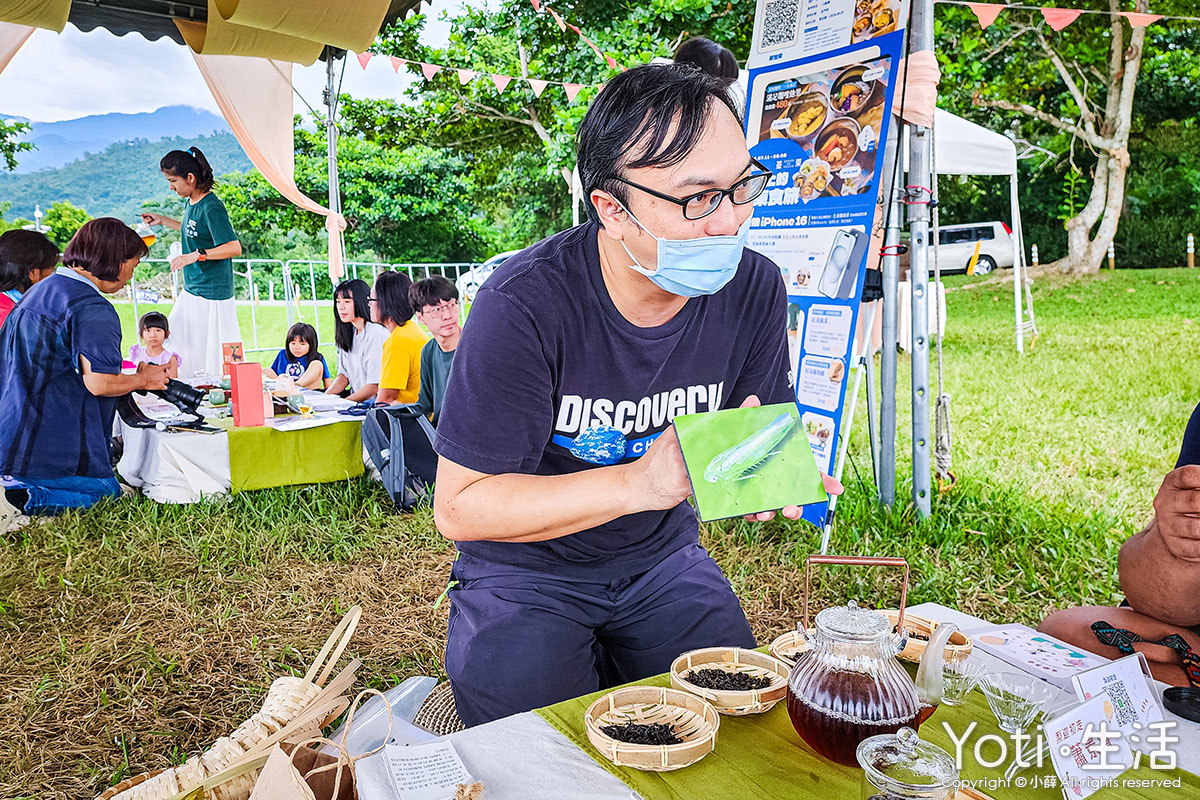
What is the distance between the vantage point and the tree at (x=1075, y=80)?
10.8m

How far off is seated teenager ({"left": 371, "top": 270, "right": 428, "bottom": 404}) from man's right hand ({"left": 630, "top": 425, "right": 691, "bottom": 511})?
3.39 metres

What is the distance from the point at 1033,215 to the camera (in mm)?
13750

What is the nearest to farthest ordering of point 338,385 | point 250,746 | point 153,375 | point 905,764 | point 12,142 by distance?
point 905,764
point 250,746
point 153,375
point 338,385
point 12,142

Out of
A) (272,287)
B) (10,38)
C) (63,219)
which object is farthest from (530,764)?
(63,219)

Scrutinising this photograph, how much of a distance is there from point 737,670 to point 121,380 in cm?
364

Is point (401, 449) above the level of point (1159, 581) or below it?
below

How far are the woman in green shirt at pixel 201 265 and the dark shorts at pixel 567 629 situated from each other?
4299mm

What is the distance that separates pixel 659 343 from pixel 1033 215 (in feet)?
47.6

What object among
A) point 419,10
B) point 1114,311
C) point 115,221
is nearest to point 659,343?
point 115,221

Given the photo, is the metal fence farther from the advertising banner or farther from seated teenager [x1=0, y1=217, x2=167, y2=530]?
the advertising banner

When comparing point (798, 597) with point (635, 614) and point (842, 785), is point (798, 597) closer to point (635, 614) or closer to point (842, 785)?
point (635, 614)

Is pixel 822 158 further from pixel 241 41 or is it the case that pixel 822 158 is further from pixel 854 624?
pixel 241 41

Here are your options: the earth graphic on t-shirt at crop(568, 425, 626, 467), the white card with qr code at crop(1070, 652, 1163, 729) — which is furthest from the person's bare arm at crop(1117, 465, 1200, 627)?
the earth graphic on t-shirt at crop(568, 425, 626, 467)

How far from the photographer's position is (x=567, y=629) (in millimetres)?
1527
